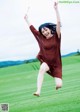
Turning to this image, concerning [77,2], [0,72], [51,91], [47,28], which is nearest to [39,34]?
[47,28]

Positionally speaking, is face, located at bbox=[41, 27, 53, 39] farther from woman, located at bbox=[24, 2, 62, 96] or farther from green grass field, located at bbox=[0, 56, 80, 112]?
green grass field, located at bbox=[0, 56, 80, 112]

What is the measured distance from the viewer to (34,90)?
3299 mm

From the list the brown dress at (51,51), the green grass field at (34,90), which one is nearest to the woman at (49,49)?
the brown dress at (51,51)

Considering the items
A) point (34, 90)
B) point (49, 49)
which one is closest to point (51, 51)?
point (49, 49)

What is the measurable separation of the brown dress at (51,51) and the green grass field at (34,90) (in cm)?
44

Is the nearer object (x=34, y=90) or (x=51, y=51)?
(x=51, y=51)

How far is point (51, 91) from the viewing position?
11.3 feet

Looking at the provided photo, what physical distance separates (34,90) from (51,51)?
38.0 inches

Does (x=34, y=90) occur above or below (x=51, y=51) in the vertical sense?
below

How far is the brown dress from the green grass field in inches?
17.1

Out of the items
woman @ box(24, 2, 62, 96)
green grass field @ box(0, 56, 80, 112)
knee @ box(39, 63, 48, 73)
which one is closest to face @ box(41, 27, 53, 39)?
woman @ box(24, 2, 62, 96)

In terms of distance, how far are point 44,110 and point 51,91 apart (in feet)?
1.71

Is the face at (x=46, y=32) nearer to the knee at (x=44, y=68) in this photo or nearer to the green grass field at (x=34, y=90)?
the knee at (x=44, y=68)

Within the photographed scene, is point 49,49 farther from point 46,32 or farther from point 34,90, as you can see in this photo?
point 34,90
